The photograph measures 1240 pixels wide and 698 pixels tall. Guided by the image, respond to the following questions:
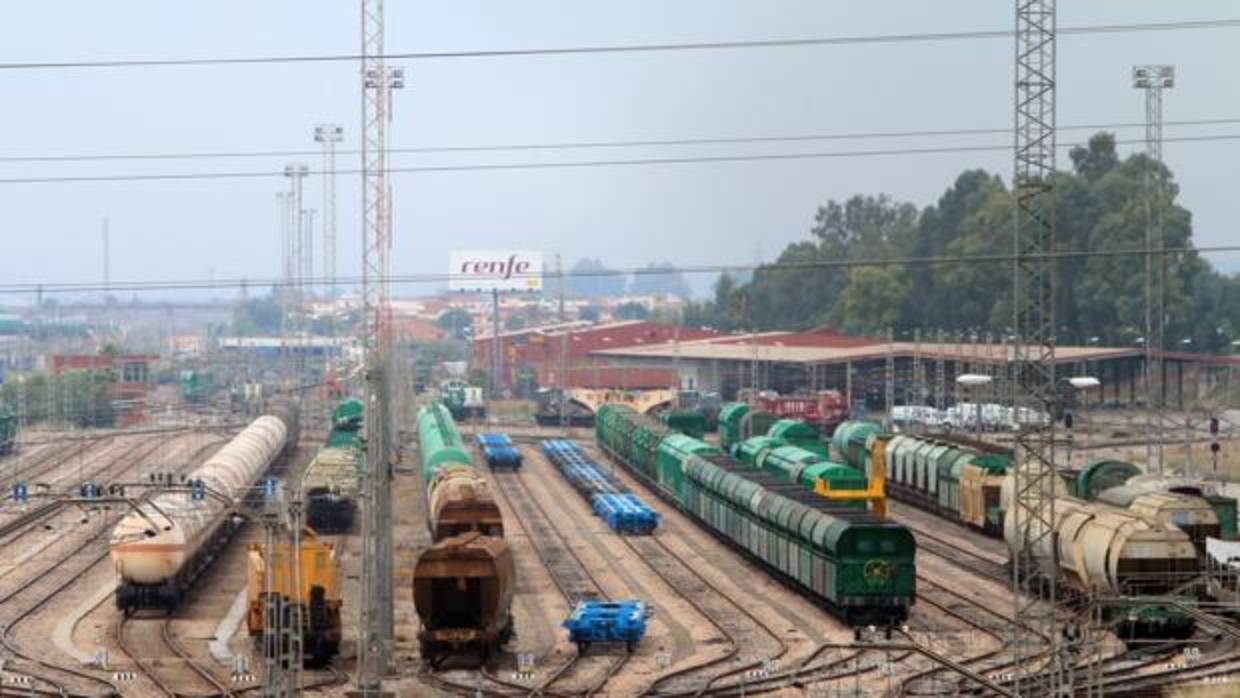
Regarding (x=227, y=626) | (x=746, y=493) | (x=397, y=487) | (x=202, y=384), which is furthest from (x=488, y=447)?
(x=202, y=384)

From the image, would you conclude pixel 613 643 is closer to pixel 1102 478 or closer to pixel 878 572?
pixel 878 572

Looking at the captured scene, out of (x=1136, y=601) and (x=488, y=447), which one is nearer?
(x=1136, y=601)

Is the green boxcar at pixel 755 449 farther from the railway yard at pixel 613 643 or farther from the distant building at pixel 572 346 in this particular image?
the distant building at pixel 572 346

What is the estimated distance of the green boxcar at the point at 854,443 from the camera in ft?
244

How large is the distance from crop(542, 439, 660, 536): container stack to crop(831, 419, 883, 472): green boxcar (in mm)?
8945

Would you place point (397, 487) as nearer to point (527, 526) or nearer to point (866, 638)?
point (527, 526)

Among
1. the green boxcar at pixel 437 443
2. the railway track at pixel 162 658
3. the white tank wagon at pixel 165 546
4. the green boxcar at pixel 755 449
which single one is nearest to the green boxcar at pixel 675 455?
the green boxcar at pixel 755 449

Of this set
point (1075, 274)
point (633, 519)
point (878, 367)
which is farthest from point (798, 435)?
point (1075, 274)

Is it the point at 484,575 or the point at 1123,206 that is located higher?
the point at 1123,206

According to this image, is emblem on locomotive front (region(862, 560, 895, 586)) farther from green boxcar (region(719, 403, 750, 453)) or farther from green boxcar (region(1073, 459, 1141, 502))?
green boxcar (region(719, 403, 750, 453))

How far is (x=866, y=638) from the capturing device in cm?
3803

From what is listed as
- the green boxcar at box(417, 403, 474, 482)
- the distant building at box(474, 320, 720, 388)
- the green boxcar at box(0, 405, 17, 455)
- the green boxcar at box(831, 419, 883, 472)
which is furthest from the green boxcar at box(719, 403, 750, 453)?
the distant building at box(474, 320, 720, 388)

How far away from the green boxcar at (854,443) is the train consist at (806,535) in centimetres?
1047

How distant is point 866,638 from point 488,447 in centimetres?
4929
